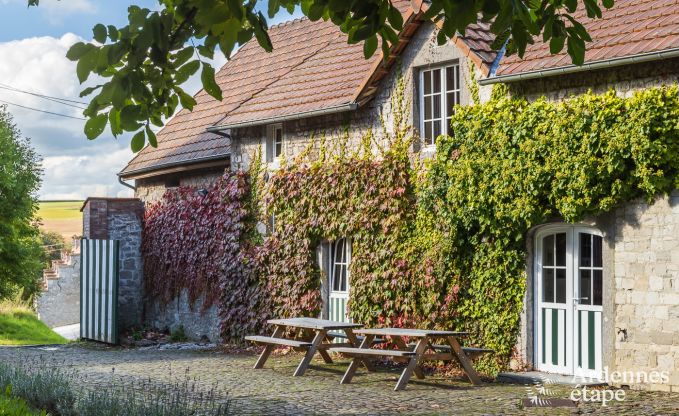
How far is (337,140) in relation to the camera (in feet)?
53.3

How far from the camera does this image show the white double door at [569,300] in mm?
12375

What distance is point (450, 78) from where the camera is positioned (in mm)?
14633

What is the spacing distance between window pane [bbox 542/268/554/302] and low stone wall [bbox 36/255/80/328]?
23.2 m

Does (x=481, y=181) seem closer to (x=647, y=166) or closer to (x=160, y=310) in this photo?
(x=647, y=166)

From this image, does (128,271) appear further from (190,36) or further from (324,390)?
(190,36)

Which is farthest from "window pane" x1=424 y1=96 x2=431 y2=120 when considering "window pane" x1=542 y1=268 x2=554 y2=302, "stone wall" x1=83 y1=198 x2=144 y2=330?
"stone wall" x1=83 y1=198 x2=144 y2=330

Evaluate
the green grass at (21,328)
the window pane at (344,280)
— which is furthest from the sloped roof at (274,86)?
the green grass at (21,328)

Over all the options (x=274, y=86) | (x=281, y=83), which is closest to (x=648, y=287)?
(x=281, y=83)

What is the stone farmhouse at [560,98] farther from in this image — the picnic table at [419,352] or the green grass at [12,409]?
the green grass at [12,409]

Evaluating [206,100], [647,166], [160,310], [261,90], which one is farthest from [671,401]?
[206,100]

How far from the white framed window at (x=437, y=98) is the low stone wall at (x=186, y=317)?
6625 millimetres

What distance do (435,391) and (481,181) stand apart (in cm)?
337

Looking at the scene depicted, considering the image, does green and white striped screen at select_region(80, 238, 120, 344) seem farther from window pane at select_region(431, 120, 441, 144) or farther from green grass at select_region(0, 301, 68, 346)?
→ window pane at select_region(431, 120, 441, 144)

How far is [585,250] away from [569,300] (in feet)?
2.47
